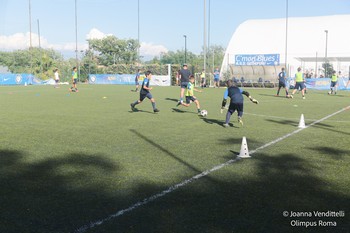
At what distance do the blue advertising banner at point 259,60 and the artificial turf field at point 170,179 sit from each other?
38.0 meters

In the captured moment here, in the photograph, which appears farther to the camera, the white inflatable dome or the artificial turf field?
the white inflatable dome

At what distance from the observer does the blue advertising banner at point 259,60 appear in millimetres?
46909

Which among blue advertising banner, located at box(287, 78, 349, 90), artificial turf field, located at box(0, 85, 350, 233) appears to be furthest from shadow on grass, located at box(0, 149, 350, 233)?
blue advertising banner, located at box(287, 78, 349, 90)

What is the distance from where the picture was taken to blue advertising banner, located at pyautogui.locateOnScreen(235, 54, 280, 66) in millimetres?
46909

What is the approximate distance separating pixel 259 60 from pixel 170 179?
4459cm

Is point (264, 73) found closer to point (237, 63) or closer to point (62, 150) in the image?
point (237, 63)

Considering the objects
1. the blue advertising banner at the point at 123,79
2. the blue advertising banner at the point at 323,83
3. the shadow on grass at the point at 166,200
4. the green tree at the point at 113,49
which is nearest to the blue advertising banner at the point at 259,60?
the blue advertising banner at the point at 323,83

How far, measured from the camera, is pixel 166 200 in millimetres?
4766

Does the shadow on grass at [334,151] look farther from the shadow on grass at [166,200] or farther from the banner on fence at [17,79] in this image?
the banner on fence at [17,79]

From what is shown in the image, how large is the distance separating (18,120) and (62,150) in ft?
19.2

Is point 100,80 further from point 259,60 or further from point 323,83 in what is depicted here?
point 323,83

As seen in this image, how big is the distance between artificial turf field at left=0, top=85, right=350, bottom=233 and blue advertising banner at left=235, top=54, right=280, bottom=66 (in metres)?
38.0

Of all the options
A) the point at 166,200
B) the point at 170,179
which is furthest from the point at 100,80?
the point at 166,200

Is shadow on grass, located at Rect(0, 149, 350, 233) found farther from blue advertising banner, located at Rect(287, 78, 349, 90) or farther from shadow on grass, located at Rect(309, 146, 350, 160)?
blue advertising banner, located at Rect(287, 78, 349, 90)
